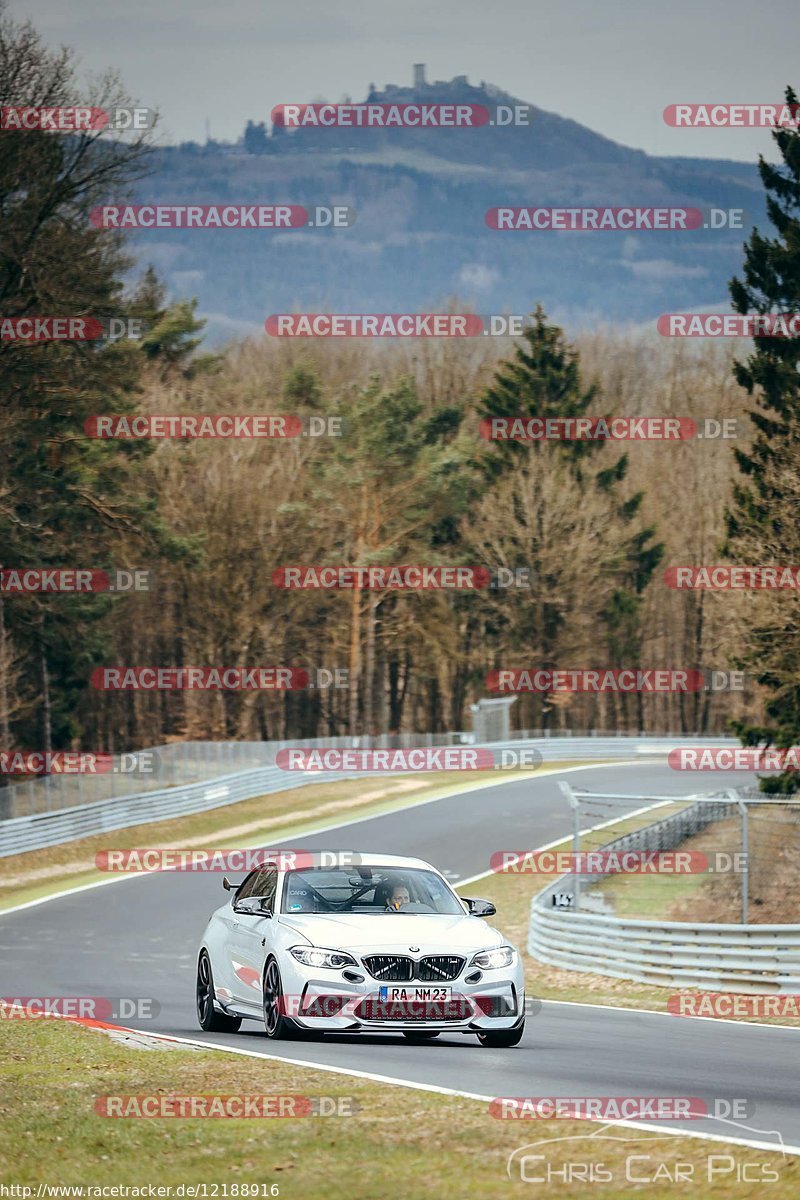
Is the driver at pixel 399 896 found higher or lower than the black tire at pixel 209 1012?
higher

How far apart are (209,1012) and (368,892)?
6.58 ft

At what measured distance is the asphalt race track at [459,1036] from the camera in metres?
10.9

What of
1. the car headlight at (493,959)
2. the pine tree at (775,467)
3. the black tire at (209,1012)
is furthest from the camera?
the pine tree at (775,467)

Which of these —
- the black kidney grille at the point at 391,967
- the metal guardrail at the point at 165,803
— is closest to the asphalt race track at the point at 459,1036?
the black kidney grille at the point at 391,967

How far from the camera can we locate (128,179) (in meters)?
43.2

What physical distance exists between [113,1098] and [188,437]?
2411 inches

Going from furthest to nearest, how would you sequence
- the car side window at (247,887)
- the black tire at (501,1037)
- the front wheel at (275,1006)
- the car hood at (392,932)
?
the car side window at (247,887) < the black tire at (501,1037) < the front wheel at (275,1006) < the car hood at (392,932)

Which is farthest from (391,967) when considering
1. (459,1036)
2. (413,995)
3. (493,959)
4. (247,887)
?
(247,887)

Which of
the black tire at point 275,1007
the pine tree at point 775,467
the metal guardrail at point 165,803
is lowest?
the metal guardrail at point 165,803

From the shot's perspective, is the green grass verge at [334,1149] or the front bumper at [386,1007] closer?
the green grass verge at [334,1149]

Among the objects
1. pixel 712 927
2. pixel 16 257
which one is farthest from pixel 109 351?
pixel 712 927

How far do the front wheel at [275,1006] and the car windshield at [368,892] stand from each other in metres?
0.53

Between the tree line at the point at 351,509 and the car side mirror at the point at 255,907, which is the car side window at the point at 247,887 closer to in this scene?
the car side mirror at the point at 255,907

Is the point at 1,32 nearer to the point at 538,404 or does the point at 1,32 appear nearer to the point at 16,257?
the point at 16,257
